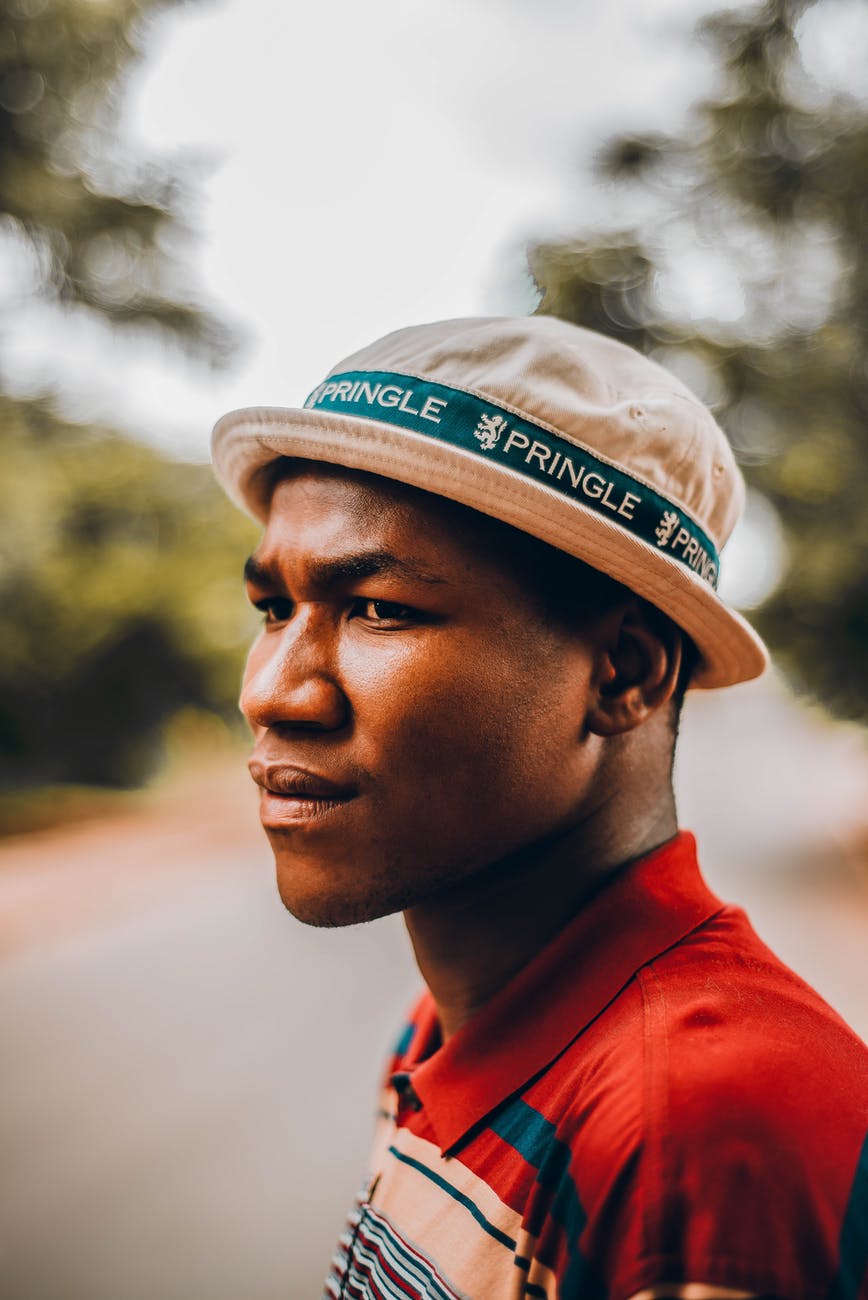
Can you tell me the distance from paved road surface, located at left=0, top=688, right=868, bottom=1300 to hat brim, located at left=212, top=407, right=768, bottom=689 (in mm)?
3461

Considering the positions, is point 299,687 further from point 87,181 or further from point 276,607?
point 87,181

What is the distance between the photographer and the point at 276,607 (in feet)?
4.73

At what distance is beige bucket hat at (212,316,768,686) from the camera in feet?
3.91

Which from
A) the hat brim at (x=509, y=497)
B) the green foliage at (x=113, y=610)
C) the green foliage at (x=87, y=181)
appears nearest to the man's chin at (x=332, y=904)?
the hat brim at (x=509, y=497)

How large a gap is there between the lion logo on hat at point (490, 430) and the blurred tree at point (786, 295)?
14.6 feet

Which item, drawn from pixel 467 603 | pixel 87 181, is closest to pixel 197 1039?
pixel 467 603

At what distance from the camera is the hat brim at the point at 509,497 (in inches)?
46.4

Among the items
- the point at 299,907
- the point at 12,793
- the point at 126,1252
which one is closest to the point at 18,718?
the point at 12,793

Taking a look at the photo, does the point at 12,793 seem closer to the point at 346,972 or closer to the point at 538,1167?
the point at 346,972

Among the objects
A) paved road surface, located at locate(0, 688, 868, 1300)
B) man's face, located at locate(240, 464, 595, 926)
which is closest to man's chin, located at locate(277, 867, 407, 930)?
man's face, located at locate(240, 464, 595, 926)

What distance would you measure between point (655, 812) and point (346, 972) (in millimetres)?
6044

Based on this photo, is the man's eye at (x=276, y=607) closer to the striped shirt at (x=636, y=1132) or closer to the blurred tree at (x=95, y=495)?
the striped shirt at (x=636, y=1132)

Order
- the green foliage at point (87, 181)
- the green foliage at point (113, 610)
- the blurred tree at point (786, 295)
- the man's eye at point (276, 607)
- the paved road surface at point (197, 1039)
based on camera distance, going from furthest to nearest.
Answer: the green foliage at point (113, 610) → the green foliage at point (87, 181) → the blurred tree at point (786, 295) → the paved road surface at point (197, 1039) → the man's eye at point (276, 607)

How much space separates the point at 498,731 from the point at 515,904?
0.25 meters
